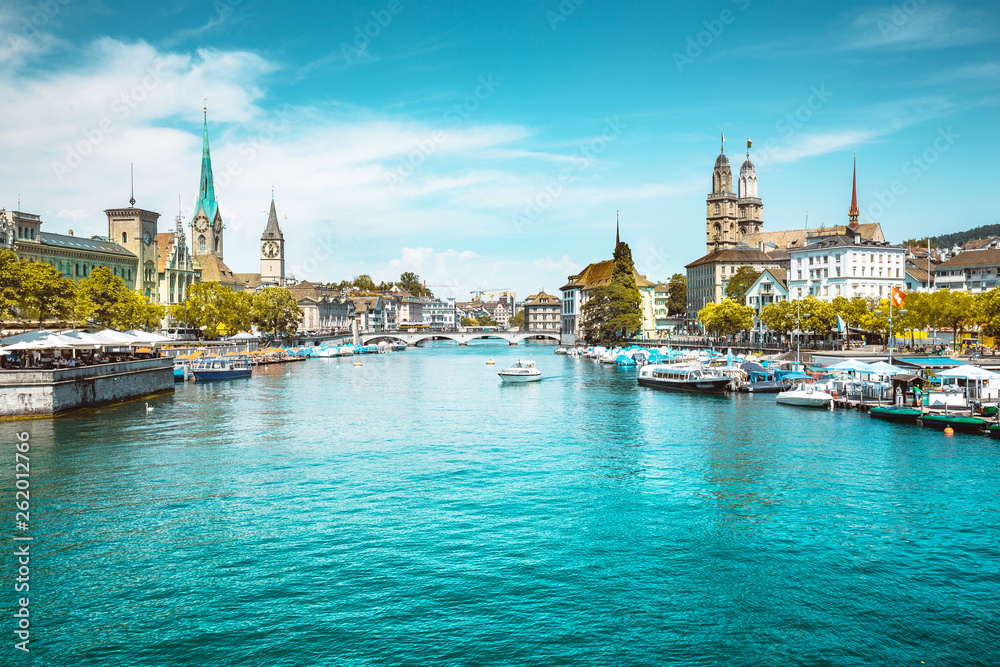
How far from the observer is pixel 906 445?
36.4 meters

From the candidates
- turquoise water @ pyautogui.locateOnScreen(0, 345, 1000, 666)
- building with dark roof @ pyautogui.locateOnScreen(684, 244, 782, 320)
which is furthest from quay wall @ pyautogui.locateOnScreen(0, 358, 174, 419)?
building with dark roof @ pyautogui.locateOnScreen(684, 244, 782, 320)

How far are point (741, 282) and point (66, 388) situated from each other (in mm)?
122245

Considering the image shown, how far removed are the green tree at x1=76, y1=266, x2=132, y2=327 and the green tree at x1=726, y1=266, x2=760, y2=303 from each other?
10268cm

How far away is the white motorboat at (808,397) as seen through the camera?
51.4 m

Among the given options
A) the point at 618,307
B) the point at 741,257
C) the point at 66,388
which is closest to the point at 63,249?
the point at 66,388

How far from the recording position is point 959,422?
39.1 m

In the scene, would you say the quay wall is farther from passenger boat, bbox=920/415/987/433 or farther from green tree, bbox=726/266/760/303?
green tree, bbox=726/266/760/303

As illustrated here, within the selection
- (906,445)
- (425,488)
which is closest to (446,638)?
(425,488)

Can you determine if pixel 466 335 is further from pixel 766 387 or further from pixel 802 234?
pixel 766 387

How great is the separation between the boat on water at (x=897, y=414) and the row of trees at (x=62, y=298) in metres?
68.9

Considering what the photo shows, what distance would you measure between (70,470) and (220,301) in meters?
88.9

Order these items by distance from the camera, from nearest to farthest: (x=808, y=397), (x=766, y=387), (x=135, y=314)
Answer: (x=808, y=397)
(x=766, y=387)
(x=135, y=314)

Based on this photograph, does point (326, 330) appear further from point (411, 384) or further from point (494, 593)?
point (494, 593)

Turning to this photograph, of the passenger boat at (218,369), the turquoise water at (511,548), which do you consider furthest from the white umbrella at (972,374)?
the passenger boat at (218,369)
